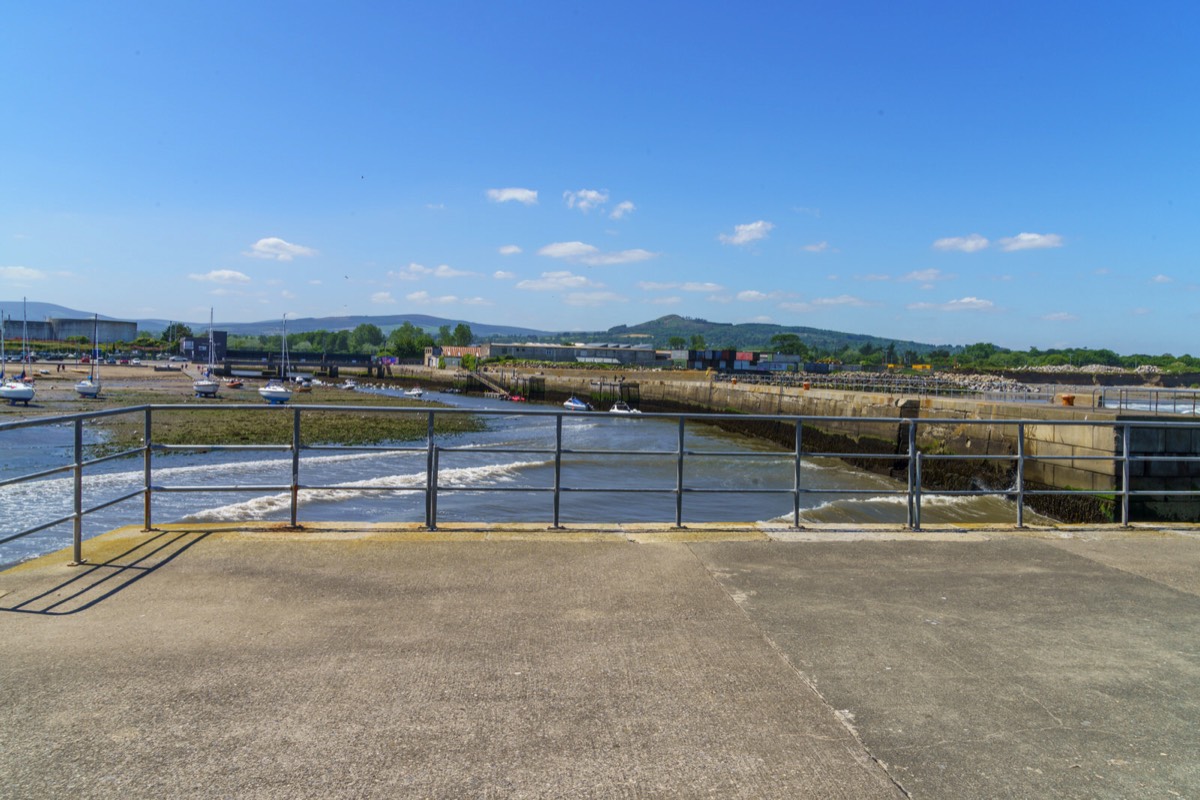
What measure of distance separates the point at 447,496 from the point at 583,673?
16411 mm

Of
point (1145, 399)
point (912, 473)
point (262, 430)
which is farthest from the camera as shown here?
point (1145, 399)

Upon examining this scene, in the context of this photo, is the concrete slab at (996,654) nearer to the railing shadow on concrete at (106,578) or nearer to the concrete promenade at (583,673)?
the concrete promenade at (583,673)

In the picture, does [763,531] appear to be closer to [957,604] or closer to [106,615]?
[957,604]

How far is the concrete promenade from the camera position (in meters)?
3.25

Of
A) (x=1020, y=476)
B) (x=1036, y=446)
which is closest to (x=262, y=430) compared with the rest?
(x=1036, y=446)

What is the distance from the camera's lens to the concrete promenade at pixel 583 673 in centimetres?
325

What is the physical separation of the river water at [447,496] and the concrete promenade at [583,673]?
7.61 feet

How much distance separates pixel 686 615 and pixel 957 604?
2011 mm

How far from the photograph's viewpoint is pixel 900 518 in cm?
1858

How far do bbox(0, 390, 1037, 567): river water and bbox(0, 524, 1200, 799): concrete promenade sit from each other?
7.61 feet

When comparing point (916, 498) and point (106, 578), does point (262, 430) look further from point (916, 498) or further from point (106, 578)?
point (916, 498)

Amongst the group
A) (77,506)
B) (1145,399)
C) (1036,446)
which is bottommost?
(1036,446)

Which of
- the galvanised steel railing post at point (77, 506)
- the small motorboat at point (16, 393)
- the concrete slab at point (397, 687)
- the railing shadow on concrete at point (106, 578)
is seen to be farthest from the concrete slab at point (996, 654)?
the small motorboat at point (16, 393)

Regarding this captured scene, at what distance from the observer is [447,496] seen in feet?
66.1
